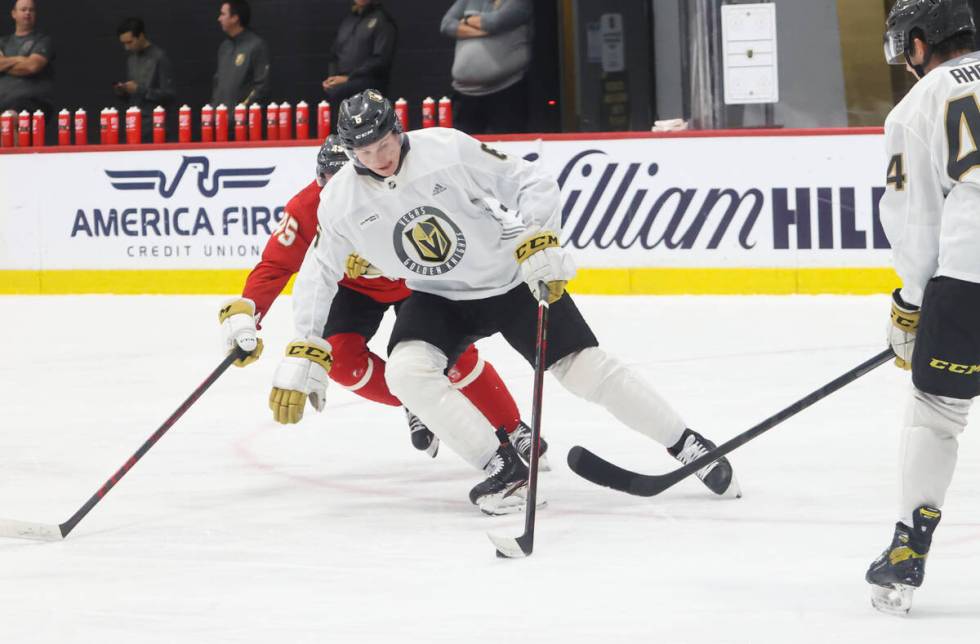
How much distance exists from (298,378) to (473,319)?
43 cm

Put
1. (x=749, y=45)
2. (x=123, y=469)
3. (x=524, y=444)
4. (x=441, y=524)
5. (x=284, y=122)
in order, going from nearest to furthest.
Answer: (x=441, y=524) < (x=123, y=469) < (x=524, y=444) < (x=749, y=45) < (x=284, y=122)

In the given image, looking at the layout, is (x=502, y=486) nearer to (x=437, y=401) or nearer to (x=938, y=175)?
(x=437, y=401)

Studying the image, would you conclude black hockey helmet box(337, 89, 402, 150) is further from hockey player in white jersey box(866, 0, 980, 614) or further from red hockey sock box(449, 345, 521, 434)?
hockey player in white jersey box(866, 0, 980, 614)

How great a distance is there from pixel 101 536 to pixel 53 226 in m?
5.31

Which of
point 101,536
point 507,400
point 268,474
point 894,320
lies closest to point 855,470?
point 507,400

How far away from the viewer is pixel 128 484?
377 cm

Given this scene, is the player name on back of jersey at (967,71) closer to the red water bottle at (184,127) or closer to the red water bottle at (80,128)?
the red water bottle at (184,127)

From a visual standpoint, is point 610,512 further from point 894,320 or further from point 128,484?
point 128,484

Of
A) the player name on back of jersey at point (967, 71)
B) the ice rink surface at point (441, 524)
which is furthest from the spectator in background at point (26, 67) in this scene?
the player name on back of jersey at point (967, 71)

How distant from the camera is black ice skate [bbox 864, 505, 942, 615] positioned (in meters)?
2.38

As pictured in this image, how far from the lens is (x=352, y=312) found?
3918 mm

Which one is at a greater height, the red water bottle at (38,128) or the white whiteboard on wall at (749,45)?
→ the white whiteboard on wall at (749,45)

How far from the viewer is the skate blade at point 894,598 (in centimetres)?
238

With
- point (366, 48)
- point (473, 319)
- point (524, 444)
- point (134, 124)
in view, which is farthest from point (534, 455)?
point (134, 124)
